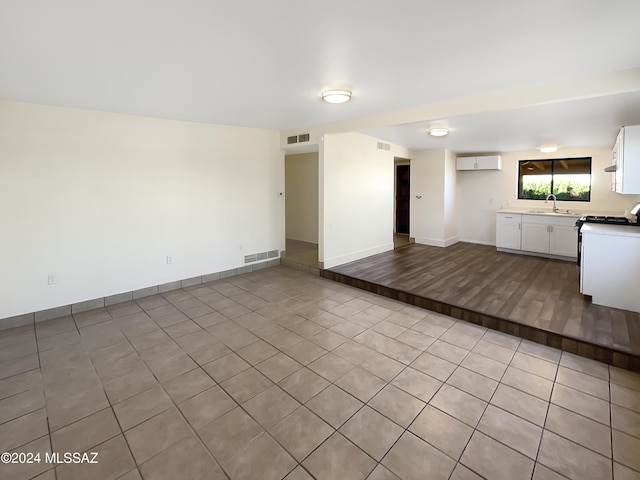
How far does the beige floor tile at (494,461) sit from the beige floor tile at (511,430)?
0.19ft

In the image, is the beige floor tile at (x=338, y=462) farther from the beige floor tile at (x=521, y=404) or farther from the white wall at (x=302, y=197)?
the white wall at (x=302, y=197)

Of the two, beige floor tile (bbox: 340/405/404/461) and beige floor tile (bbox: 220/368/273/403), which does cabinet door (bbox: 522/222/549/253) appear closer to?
beige floor tile (bbox: 340/405/404/461)

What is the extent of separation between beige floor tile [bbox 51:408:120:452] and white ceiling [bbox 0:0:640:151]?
2.58 metres

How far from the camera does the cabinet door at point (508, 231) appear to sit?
264 inches

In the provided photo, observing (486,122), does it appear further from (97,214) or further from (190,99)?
(97,214)

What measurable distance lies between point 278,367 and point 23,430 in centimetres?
174

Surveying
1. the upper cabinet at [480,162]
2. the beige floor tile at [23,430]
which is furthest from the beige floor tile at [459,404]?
the upper cabinet at [480,162]

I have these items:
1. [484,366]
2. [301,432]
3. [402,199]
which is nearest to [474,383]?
[484,366]

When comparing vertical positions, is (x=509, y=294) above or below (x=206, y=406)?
above

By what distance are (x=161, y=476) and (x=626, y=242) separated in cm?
493

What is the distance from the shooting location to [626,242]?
3.55 meters

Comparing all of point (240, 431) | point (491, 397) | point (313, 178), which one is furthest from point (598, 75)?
point (313, 178)

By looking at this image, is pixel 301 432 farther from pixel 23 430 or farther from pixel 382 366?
pixel 23 430

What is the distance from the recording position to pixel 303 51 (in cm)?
232
